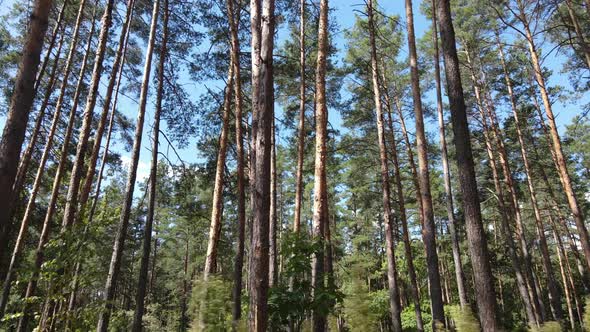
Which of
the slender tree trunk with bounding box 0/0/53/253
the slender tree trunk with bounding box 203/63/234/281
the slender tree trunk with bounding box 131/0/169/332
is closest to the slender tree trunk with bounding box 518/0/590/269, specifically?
the slender tree trunk with bounding box 203/63/234/281

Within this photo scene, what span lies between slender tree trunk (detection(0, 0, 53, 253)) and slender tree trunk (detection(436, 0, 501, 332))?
18.0 feet

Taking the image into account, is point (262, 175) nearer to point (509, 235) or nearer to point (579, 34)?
point (579, 34)

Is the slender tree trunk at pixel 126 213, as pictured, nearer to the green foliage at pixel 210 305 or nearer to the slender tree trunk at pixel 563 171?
the green foliage at pixel 210 305

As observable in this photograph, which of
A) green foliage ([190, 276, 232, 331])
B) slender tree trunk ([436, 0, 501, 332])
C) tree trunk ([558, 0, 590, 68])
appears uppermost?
tree trunk ([558, 0, 590, 68])

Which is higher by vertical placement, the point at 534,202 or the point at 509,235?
the point at 534,202

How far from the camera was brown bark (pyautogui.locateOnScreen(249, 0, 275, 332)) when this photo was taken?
414 centimetres

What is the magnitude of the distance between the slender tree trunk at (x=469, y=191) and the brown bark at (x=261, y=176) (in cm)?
287

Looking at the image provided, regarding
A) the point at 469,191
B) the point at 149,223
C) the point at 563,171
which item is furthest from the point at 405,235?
the point at 149,223

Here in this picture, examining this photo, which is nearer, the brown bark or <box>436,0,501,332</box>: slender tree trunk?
the brown bark

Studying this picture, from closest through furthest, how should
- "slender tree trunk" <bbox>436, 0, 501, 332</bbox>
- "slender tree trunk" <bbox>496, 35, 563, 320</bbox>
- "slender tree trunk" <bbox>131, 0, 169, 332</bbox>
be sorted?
"slender tree trunk" <bbox>436, 0, 501, 332</bbox>
"slender tree trunk" <bbox>131, 0, 169, 332</bbox>
"slender tree trunk" <bbox>496, 35, 563, 320</bbox>

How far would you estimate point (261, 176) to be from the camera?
15.3 feet

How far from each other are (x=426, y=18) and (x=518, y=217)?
9752 millimetres

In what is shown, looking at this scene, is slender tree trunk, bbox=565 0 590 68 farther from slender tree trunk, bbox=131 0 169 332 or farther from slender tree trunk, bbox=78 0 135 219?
slender tree trunk, bbox=78 0 135 219

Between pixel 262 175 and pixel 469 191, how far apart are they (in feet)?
9.98
